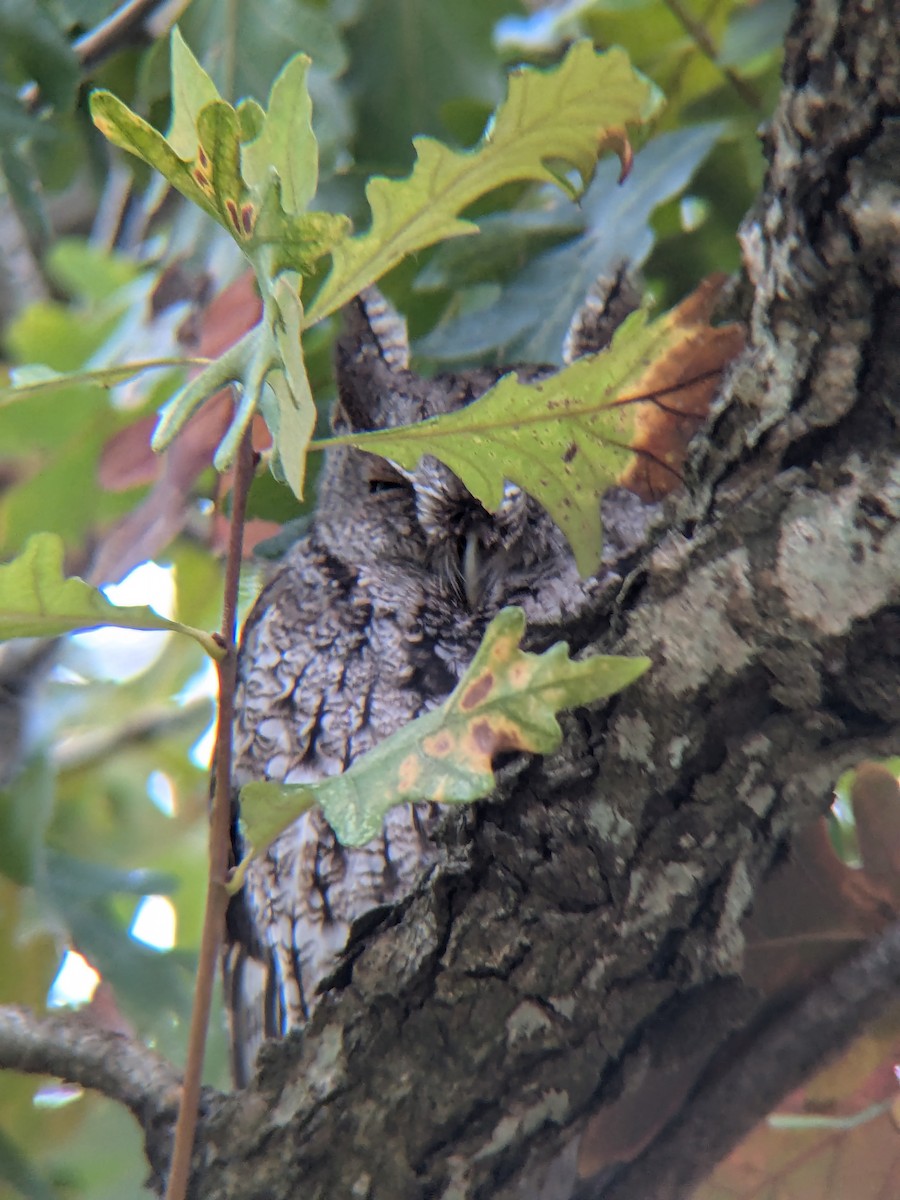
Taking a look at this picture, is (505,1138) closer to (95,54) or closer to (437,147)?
(437,147)

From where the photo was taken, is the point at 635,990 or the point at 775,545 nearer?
the point at 775,545

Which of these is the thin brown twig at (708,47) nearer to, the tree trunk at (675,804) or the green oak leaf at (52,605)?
the tree trunk at (675,804)

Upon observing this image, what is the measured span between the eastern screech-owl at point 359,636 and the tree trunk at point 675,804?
0.31 metres

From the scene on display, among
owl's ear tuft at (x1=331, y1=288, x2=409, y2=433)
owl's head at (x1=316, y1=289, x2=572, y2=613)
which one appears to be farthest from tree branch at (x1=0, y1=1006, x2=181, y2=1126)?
owl's ear tuft at (x1=331, y1=288, x2=409, y2=433)

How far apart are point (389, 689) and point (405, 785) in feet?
1.98

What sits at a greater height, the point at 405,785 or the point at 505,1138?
the point at 405,785

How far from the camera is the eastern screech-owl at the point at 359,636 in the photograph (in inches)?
47.2

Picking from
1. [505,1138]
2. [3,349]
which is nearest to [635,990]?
[505,1138]

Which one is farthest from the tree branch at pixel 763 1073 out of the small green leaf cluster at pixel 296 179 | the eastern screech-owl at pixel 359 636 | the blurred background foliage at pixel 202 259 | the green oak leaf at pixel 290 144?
the green oak leaf at pixel 290 144

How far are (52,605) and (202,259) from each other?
24.8 inches

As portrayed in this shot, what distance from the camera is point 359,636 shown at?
132cm

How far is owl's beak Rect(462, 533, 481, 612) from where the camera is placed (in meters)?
1.31

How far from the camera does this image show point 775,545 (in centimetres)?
71

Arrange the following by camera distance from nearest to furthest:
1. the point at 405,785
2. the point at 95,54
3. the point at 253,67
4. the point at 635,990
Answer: the point at 405,785
the point at 635,990
the point at 253,67
the point at 95,54
